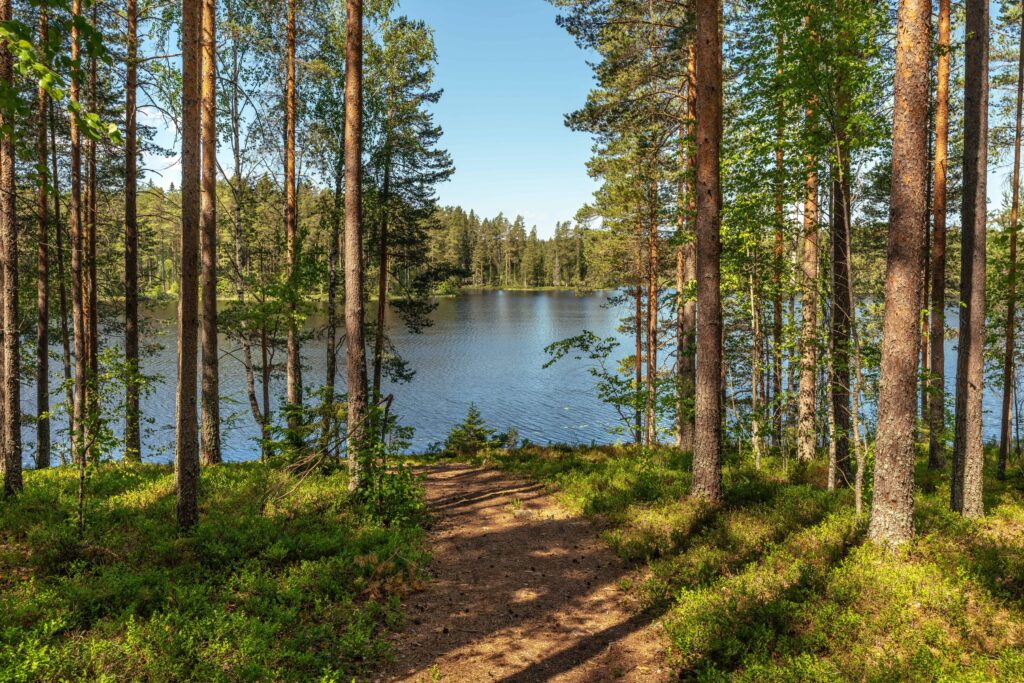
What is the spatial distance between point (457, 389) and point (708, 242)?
86.1 feet

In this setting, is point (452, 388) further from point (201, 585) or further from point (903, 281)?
point (903, 281)

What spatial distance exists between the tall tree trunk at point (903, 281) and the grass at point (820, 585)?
64 cm

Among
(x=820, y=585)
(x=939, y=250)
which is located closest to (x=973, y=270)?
(x=939, y=250)

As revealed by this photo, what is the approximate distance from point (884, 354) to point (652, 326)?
1322 centimetres

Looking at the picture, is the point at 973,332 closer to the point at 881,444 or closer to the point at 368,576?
the point at 881,444

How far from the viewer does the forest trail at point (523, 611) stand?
5.72m

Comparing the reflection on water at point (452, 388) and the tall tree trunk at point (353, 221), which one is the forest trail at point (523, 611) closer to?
the tall tree trunk at point (353, 221)

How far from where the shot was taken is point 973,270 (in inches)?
334

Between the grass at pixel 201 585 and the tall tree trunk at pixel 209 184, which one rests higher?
the tall tree trunk at pixel 209 184

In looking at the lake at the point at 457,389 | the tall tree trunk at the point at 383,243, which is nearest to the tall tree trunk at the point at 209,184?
the lake at the point at 457,389

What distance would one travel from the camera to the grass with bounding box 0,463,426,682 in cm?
509

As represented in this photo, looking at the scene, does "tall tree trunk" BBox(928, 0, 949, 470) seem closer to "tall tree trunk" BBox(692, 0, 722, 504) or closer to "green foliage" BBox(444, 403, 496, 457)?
"tall tree trunk" BBox(692, 0, 722, 504)

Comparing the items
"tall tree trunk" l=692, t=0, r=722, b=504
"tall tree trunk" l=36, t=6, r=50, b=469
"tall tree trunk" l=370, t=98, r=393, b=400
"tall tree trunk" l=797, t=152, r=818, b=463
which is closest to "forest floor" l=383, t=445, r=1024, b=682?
"tall tree trunk" l=692, t=0, r=722, b=504

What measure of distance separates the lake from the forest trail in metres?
6.50
